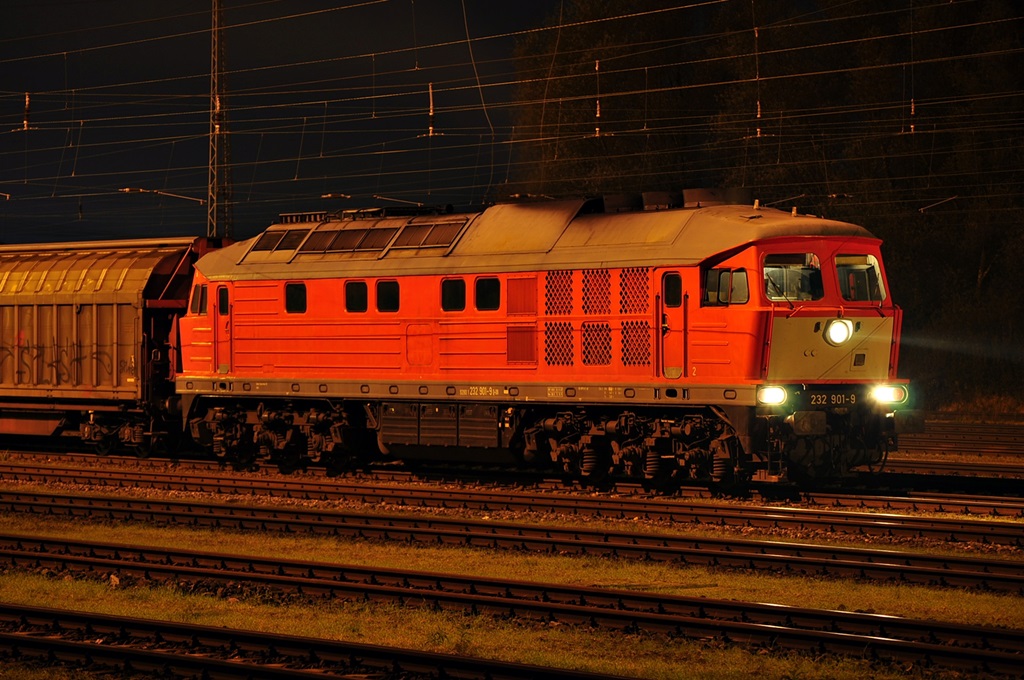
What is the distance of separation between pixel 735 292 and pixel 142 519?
1035 centimetres

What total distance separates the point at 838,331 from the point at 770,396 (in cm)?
185

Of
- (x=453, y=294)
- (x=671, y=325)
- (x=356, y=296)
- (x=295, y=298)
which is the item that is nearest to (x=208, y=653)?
(x=671, y=325)

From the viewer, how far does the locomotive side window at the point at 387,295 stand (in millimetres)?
24641

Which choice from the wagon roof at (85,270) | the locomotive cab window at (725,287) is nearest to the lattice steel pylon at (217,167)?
the wagon roof at (85,270)

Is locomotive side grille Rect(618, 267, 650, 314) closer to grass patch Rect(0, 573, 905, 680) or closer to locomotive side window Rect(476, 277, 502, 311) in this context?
locomotive side window Rect(476, 277, 502, 311)

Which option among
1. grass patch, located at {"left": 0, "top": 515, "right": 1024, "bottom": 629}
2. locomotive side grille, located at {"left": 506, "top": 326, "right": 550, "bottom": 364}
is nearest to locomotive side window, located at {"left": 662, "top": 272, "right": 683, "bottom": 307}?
locomotive side grille, located at {"left": 506, "top": 326, "right": 550, "bottom": 364}

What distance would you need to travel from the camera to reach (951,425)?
39.2 meters

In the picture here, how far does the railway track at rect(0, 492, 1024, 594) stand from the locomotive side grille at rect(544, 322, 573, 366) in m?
4.27

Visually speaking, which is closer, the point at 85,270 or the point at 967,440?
the point at 85,270

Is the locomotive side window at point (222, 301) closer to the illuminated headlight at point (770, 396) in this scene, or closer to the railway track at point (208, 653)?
the illuminated headlight at point (770, 396)

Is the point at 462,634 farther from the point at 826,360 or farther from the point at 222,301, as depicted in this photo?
the point at 222,301

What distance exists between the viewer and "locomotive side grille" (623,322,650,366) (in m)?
21.6

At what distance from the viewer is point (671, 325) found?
21.4m

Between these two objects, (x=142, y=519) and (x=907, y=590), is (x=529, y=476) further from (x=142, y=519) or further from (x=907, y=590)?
(x=907, y=590)
